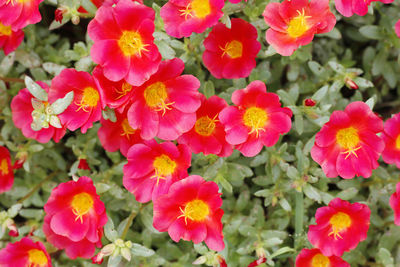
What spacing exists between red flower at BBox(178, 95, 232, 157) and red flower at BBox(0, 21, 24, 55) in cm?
105

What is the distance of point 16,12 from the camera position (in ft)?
7.63

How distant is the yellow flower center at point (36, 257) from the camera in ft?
7.90

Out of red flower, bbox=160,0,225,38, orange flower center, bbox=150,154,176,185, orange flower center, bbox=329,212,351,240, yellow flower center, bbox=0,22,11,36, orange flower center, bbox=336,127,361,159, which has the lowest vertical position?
orange flower center, bbox=329,212,351,240

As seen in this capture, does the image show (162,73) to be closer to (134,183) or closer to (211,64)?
(211,64)

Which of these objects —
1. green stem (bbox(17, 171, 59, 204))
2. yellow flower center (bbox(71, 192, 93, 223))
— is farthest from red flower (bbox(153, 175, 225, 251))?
green stem (bbox(17, 171, 59, 204))

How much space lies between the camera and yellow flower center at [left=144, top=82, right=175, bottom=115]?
2.22 metres

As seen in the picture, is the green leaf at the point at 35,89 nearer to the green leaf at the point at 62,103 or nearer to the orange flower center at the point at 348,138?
the green leaf at the point at 62,103

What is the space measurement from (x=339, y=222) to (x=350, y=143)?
40 centimetres

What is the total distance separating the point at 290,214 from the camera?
8.92 feet

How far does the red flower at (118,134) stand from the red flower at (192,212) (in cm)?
42

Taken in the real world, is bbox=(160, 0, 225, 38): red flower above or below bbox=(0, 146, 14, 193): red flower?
above

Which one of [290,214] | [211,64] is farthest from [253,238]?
[211,64]

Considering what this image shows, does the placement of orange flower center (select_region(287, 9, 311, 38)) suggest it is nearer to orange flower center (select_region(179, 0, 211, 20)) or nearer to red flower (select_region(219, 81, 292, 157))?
red flower (select_region(219, 81, 292, 157))

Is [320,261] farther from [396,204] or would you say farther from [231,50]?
[231,50]
